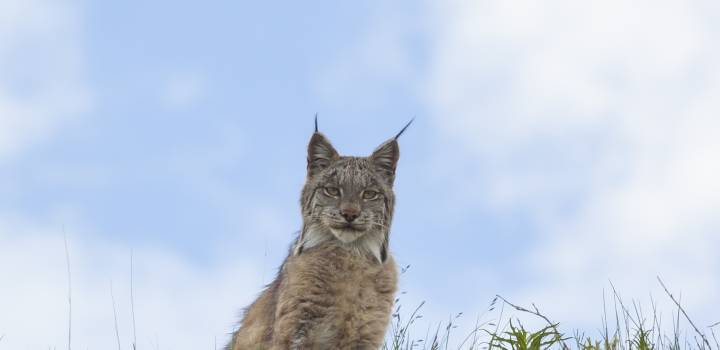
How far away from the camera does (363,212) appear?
7645mm

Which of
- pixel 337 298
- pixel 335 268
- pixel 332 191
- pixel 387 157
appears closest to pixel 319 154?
pixel 332 191

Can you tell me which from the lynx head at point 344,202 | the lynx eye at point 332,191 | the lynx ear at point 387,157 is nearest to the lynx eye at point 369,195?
the lynx head at point 344,202

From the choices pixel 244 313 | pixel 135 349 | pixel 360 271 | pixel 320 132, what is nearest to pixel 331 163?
pixel 320 132

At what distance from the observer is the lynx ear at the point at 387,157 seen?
8133mm

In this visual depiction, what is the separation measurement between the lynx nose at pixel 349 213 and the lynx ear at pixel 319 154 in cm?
60

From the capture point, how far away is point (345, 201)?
7633mm

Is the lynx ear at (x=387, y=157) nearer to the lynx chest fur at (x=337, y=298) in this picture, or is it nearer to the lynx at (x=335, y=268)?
the lynx at (x=335, y=268)

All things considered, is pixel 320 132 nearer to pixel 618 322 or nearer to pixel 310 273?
pixel 310 273

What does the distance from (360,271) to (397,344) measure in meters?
1.23

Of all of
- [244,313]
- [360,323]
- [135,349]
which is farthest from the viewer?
[244,313]

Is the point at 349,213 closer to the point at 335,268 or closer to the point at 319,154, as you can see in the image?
the point at 335,268

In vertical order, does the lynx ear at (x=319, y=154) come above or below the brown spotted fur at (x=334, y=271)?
above

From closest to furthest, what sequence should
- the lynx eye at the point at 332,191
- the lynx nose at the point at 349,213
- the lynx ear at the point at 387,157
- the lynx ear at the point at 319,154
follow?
the lynx nose at the point at 349,213 < the lynx eye at the point at 332,191 < the lynx ear at the point at 319,154 < the lynx ear at the point at 387,157

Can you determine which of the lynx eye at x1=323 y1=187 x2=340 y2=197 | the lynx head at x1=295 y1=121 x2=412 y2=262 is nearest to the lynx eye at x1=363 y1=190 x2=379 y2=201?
the lynx head at x1=295 y1=121 x2=412 y2=262
